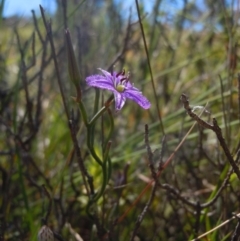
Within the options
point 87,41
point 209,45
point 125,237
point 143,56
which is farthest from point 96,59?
point 125,237

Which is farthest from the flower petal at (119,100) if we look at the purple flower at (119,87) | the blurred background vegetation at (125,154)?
the blurred background vegetation at (125,154)

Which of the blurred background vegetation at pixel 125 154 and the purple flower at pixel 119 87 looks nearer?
the purple flower at pixel 119 87

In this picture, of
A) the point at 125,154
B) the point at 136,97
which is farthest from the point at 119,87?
the point at 125,154

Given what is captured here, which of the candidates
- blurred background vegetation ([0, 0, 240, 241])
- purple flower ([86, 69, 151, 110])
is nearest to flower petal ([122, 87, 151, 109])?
purple flower ([86, 69, 151, 110])

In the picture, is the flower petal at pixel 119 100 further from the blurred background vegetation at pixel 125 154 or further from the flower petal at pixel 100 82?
the blurred background vegetation at pixel 125 154

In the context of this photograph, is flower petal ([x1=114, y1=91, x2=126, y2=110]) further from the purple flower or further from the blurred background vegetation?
the blurred background vegetation

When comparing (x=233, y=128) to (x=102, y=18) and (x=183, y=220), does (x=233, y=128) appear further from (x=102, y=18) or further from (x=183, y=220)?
(x=102, y=18)

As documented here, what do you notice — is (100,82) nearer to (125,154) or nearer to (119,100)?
(119,100)
